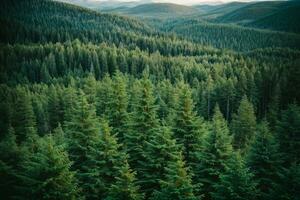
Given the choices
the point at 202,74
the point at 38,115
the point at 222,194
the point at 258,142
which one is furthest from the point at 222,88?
the point at 222,194

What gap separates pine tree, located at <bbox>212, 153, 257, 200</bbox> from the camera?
967 inches

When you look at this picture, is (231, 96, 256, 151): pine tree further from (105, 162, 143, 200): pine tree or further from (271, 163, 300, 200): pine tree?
(105, 162, 143, 200): pine tree

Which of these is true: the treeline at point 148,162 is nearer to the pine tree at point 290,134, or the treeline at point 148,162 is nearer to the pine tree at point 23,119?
the pine tree at point 290,134

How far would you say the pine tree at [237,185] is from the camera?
2456cm

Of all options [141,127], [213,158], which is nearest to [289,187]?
[213,158]

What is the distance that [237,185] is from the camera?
24.9 meters

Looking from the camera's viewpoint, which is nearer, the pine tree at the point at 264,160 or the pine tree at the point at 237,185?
the pine tree at the point at 237,185

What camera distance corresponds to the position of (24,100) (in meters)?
56.8

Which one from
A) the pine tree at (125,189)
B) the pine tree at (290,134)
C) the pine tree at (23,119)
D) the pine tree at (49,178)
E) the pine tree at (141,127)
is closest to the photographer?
the pine tree at (49,178)

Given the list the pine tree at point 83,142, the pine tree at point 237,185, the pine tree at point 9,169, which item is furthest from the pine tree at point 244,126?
the pine tree at point 9,169

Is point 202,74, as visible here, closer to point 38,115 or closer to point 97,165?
Result: point 38,115

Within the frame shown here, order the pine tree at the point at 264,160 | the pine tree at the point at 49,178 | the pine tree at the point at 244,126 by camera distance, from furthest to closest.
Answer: the pine tree at the point at 244,126 → the pine tree at the point at 264,160 → the pine tree at the point at 49,178

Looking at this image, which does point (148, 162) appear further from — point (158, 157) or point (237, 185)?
point (237, 185)

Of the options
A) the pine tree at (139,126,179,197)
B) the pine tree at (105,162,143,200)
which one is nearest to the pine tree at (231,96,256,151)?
the pine tree at (139,126,179,197)
